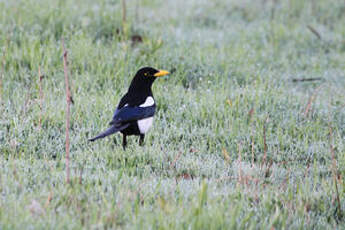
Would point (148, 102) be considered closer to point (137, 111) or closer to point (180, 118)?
point (137, 111)

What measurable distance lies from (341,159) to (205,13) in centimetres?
485

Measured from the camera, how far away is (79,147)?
4441 mm

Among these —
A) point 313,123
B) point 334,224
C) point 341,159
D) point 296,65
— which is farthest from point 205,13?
point 334,224

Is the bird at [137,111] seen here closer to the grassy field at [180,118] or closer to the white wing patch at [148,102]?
the white wing patch at [148,102]

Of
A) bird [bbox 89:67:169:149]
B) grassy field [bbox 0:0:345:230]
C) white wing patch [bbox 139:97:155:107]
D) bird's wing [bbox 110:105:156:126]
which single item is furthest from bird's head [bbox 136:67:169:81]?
grassy field [bbox 0:0:345:230]

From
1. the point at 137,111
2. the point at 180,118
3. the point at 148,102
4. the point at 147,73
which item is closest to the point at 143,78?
the point at 147,73

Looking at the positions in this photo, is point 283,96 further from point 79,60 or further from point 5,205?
point 5,205

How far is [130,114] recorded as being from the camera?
444cm

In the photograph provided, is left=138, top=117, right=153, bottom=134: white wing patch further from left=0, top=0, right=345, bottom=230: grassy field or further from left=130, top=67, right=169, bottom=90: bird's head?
left=130, top=67, right=169, bottom=90: bird's head

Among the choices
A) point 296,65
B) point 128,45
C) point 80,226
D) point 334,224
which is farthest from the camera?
point 296,65

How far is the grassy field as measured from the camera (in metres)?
3.45

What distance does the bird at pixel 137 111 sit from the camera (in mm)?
4387

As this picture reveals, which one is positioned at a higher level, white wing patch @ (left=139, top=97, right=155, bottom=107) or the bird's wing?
white wing patch @ (left=139, top=97, right=155, bottom=107)

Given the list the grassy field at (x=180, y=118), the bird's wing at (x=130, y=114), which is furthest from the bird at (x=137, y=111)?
the grassy field at (x=180, y=118)
